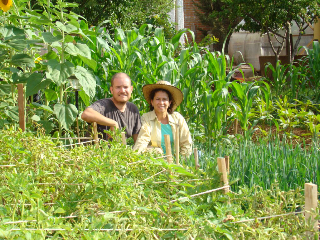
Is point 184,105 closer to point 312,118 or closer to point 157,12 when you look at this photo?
point 312,118

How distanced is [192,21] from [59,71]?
39.7 feet

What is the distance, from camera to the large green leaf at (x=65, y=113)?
2.71m

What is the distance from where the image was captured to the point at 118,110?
3357 mm

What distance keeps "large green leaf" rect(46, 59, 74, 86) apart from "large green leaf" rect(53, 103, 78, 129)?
243 millimetres

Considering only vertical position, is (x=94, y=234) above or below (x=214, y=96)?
below

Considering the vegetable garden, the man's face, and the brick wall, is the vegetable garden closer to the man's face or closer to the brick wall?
the man's face

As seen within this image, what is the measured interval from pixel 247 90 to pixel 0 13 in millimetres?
2167

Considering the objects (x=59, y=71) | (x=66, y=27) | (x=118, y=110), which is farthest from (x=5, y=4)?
(x=118, y=110)

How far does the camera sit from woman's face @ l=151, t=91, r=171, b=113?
10.6 ft

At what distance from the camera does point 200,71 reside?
3.83 metres

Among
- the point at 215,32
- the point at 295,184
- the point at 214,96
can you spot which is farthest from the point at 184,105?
the point at 215,32

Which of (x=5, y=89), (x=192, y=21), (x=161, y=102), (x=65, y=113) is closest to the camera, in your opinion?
(x=65, y=113)

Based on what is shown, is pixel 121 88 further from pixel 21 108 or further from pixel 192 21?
pixel 192 21

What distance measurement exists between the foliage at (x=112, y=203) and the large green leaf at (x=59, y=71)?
861 millimetres
